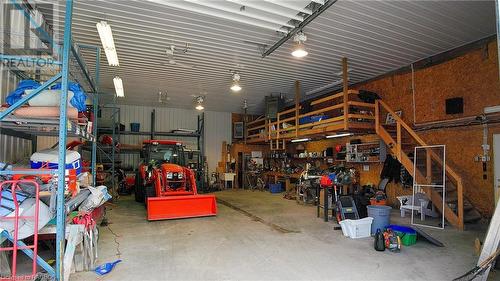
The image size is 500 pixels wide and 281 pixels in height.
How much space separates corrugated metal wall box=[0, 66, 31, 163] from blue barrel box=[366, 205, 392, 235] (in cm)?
Answer: 607

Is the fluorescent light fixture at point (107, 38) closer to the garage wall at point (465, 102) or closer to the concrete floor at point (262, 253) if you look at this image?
the concrete floor at point (262, 253)

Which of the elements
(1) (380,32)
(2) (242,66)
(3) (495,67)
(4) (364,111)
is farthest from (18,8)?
(3) (495,67)

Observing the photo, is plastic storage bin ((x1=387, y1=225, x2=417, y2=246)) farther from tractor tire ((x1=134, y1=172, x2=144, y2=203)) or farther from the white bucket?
tractor tire ((x1=134, y1=172, x2=144, y2=203))

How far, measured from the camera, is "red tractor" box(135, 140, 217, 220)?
641 cm

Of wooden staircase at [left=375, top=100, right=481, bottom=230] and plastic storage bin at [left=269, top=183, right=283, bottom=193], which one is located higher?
wooden staircase at [left=375, top=100, right=481, bottom=230]

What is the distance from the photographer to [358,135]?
9367 mm

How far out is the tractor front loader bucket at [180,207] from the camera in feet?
20.8

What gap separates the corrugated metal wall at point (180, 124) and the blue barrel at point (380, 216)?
31.3 ft

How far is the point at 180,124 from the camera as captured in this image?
13.3m

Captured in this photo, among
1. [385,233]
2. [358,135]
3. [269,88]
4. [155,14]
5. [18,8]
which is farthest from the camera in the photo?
[269,88]

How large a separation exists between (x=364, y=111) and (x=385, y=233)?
4.44 meters

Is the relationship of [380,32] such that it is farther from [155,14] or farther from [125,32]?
[125,32]

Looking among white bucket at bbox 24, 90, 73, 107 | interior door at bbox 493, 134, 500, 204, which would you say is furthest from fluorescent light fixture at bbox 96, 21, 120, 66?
interior door at bbox 493, 134, 500, 204

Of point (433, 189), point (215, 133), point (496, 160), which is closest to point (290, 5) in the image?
point (433, 189)
